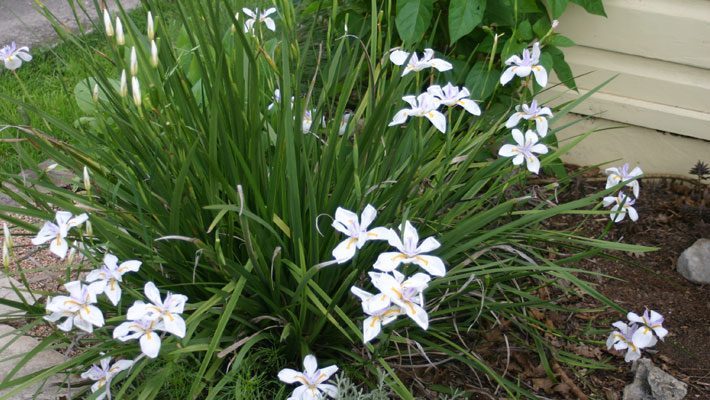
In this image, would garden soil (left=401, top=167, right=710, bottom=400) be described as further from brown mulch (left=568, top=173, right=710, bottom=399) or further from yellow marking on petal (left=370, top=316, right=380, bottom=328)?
yellow marking on petal (left=370, top=316, right=380, bottom=328)

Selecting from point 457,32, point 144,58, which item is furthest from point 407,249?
point 457,32

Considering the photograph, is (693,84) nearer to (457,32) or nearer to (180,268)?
(457,32)

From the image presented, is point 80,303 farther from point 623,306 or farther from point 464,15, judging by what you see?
point 623,306

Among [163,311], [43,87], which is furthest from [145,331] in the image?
[43,87]

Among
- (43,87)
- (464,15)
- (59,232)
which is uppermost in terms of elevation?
(59,232)

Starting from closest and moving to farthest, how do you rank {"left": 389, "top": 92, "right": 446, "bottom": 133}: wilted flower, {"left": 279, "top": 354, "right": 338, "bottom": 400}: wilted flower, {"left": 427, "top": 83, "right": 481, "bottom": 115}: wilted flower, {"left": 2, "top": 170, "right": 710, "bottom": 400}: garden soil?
{"left": 279, "top": 354, "right": 338, "bottom": 400}: wilted flower, {"left": 389, "top": 92, "right": 446, "bottom": 133}: wilted flower, {"left": 427, "top": 83, "right": 481, "bottom": 115}: wilted flower, {"left": 2, "top": 170, "right": 710, "bottom": 400}: garden soil

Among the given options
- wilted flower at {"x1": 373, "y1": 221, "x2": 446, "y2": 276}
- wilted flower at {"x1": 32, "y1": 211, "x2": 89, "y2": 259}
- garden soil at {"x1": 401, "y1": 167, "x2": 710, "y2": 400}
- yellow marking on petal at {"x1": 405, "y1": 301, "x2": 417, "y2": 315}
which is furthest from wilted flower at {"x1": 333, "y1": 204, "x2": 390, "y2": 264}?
garden soil at {"x1": 401, "y1": 167, "x2": 710, "y2": 400}
